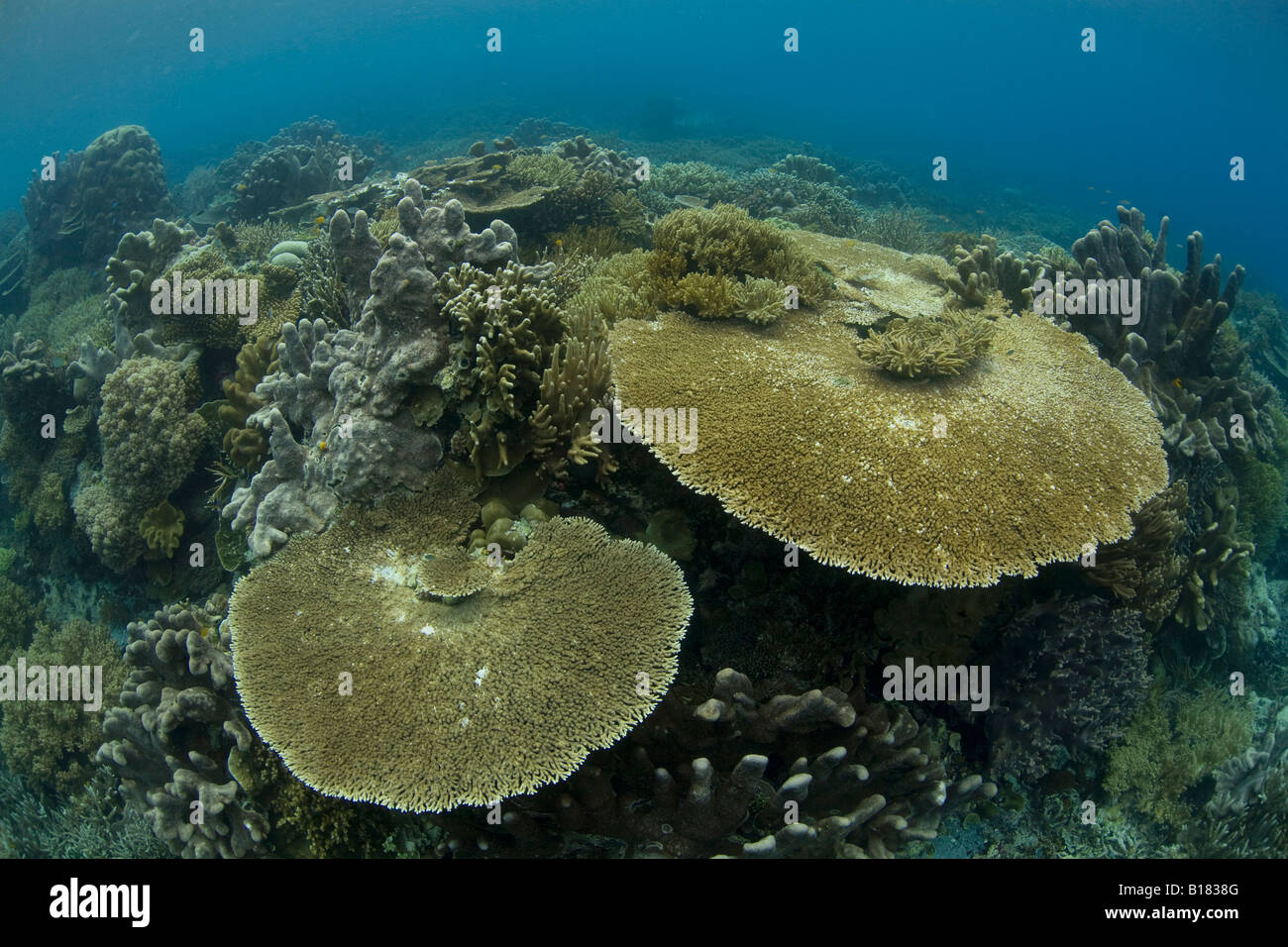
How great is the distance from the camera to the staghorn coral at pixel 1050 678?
15.7 ft

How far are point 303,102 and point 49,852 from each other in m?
74.9

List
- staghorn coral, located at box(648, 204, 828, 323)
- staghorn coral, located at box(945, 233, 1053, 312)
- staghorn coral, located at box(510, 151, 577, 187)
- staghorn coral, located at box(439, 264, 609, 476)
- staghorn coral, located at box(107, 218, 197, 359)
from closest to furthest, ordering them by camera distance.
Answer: staghorn coral, located at box(439, 264, 609, 476), staghorn coral, located at box(648, 204, 828, 323), staghorn coral, located at box(945, 233, 1053, 312), staghorn coral, located at box(107, 218, 197, 359), staghorn coral, located at box(510, 151, 577, 187)

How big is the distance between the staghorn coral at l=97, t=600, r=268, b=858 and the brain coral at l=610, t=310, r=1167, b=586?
380cm

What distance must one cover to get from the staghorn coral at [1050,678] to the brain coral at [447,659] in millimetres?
3167

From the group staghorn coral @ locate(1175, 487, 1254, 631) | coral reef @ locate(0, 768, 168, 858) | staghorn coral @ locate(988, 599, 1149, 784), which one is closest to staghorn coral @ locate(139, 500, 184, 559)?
coral reef @ locate(0, 768, 168, 858)

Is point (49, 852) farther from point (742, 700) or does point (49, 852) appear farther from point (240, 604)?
point (742, 700)

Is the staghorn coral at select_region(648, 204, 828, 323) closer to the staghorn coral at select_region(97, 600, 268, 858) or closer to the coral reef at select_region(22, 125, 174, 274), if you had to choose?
the staghorn coral at select_region(97, 600, 268, 858)

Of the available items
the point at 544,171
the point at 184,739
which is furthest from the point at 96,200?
the point at 184,739

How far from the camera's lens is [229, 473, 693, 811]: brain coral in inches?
117

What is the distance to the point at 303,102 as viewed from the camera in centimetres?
6056

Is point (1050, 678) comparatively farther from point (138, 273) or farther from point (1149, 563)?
point (138, 273)

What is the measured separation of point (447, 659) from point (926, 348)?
3.94 metres
